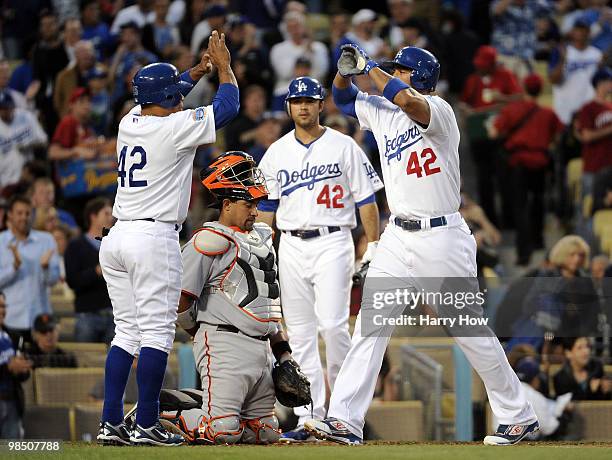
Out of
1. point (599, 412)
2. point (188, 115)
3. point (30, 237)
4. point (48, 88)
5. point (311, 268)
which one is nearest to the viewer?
point (188, 115)

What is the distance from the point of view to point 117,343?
6875mm

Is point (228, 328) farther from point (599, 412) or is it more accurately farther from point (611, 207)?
point (611, 207)

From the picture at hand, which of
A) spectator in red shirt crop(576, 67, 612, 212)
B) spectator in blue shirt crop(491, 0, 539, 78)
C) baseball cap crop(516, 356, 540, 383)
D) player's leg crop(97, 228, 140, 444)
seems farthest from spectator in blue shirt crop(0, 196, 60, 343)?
spectator in blue shirt crop(491, 0, 539, 78)

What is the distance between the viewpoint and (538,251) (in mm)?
13156

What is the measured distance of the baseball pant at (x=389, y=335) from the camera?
23.2 ft

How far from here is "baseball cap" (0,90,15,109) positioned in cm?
1348

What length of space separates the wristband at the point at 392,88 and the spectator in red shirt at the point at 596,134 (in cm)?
608

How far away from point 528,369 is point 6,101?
6660 mm

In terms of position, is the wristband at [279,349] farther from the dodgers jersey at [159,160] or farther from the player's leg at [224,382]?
the dodgers jersey at [159,160]

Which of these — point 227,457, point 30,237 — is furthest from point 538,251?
point 227,457

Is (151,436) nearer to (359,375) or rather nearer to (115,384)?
(115,384)

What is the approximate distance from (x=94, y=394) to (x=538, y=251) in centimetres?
536

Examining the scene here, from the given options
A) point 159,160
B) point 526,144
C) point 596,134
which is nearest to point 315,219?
point 159,160

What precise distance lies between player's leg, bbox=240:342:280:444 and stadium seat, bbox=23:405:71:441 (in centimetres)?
296
